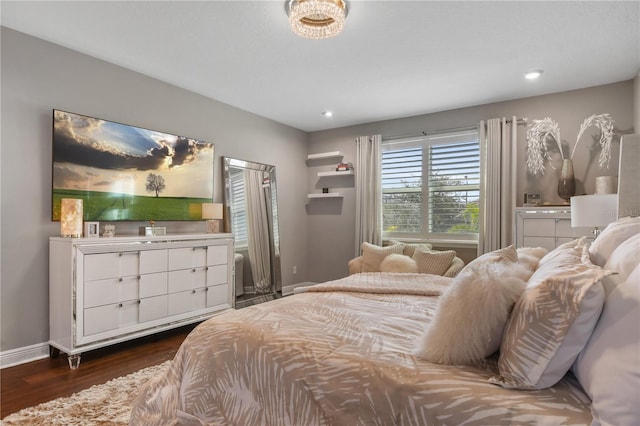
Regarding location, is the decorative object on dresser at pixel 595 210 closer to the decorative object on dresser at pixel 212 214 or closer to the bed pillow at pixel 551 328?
the bed pillow at pixel 551 328

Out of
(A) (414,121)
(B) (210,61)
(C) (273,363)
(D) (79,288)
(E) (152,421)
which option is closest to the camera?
(C) (273,363)

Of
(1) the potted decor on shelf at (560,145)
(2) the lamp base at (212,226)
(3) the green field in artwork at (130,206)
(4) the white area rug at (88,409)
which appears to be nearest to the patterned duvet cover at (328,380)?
(4) the white area rug at (88,409)

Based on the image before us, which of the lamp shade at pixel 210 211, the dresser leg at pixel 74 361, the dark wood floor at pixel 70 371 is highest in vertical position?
the lamp shade at pixel 210 211

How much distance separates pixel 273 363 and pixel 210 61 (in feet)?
9.72

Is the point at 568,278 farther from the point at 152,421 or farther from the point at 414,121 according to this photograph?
the point at 414,121

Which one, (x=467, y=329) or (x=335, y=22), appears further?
(x=335, y=22)

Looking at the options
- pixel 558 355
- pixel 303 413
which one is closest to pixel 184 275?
pixel 303 413

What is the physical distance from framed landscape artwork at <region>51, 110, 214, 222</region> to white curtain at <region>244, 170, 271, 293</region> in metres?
0.66

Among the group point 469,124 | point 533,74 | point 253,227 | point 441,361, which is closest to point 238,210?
point 253,227

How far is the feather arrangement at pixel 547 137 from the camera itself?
374 centimetres

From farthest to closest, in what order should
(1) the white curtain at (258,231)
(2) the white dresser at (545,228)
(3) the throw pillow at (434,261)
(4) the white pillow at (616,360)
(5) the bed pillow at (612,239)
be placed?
(1) the white curtain at (258,231)
(3) the throw pillow at (434,261)
(2) the white dresser at (545,228)
(5) the bed pillow at (612,239)
(4) the white pillow at (616,360)

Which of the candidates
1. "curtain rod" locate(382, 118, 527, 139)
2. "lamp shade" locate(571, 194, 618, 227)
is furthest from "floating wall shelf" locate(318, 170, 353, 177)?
"lamp shade" locate(571, 194, 618, 227)

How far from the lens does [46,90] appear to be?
10.0 ft

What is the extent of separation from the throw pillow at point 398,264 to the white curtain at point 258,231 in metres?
1.67
